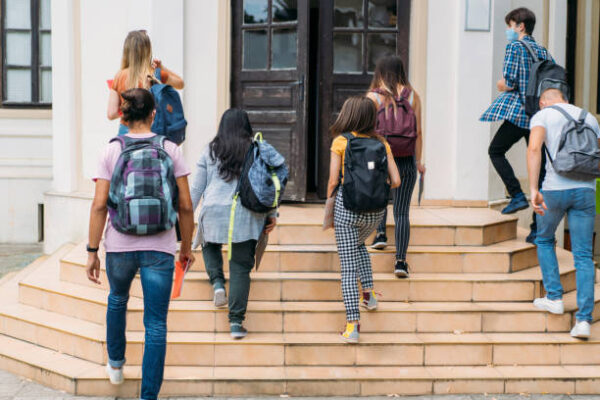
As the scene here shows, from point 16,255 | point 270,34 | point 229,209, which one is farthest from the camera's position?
point 16,255

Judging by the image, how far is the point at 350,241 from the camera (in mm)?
5566

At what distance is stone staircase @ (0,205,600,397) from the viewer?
5.36 m

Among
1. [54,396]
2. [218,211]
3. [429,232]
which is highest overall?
[218,211]

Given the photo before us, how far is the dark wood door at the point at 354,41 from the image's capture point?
8.25 m

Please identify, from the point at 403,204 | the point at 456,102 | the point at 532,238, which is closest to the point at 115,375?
the point at 403,204

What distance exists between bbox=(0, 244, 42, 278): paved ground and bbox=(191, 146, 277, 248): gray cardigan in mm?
3784

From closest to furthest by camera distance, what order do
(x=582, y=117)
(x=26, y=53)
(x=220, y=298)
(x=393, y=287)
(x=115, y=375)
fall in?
(x=115, y=375) → (x=582, y=117) → (x=220, y=298) → (x=393, y=287) → (x=26, y=53)

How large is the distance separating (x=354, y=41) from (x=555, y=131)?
10.4 ft

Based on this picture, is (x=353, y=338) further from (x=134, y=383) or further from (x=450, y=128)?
(x=450, y=128)

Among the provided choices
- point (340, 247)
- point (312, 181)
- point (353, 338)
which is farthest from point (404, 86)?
point (312, 181)

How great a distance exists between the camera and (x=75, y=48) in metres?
8.61

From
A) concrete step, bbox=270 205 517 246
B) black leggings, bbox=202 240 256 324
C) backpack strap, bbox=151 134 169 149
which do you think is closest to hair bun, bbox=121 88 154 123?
backpack strap, bbox=151 134 169 149

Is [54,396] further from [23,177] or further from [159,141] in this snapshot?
[23,177]

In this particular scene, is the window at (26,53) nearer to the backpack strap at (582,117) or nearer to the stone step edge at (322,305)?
the stone step edge at (322,305)
